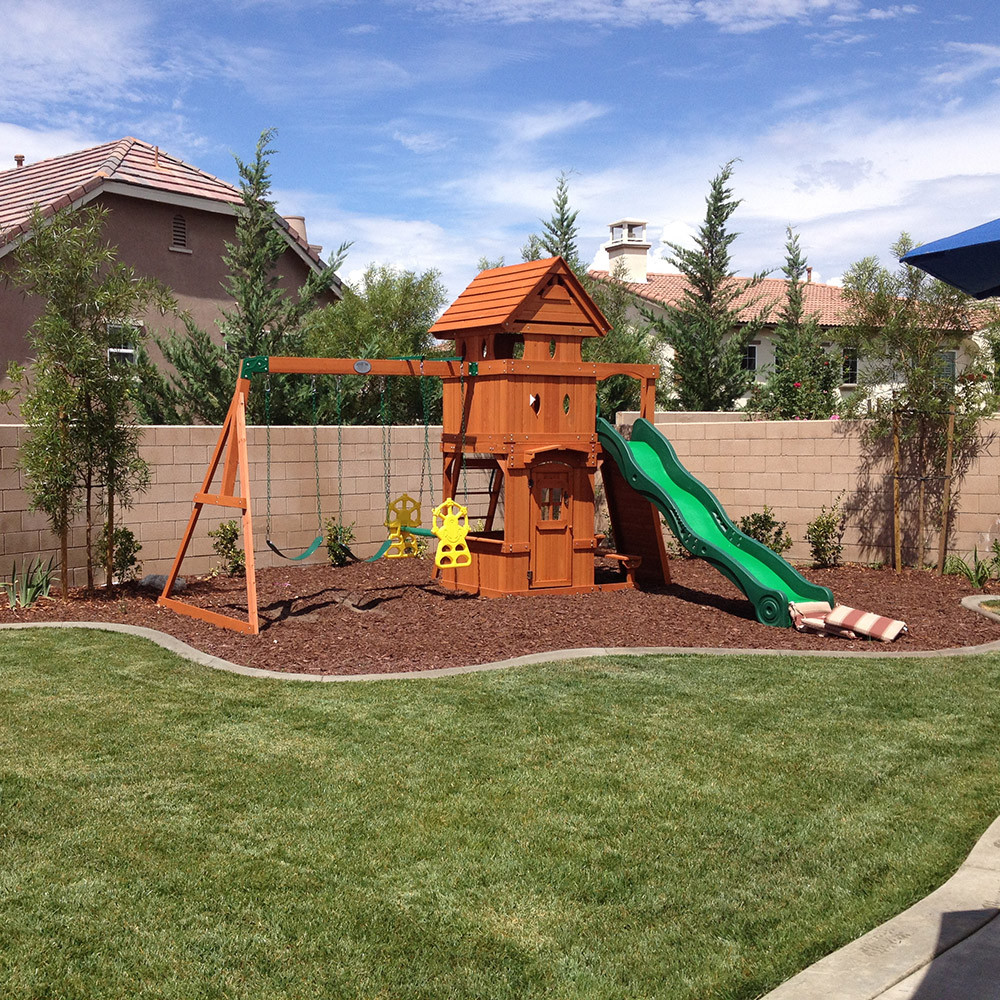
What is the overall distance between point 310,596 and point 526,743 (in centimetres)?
615

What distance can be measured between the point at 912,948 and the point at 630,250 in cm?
3880

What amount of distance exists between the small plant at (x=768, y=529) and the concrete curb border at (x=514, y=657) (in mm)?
5197

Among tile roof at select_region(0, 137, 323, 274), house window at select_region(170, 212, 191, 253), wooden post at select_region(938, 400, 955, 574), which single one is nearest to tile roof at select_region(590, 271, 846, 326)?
tile roof at select_region(0, 137, 323, 274)

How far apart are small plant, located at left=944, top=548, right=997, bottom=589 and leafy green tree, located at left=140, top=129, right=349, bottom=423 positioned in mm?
10502

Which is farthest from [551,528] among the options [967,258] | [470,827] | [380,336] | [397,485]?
[380,336]

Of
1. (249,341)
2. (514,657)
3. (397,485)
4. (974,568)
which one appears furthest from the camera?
(249,341)

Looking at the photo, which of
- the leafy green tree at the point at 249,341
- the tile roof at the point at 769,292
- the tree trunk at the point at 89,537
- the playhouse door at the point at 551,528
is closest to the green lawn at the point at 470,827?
the tree trunk at the point at 89,537

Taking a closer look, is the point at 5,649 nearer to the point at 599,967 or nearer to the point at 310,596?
the point at 310,596

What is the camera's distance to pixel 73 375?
10930 millimetres

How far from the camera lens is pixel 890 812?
5.53 meters

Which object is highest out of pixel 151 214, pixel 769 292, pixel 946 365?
pixel 769 292

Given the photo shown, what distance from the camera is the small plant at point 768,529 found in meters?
15.0

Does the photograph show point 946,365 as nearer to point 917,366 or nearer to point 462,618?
point 917,366

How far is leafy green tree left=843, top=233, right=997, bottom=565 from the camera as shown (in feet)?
44.1
